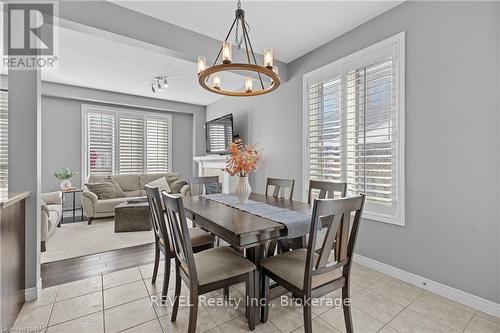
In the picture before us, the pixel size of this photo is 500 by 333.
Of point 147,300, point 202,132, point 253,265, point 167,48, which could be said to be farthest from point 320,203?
point 202,132

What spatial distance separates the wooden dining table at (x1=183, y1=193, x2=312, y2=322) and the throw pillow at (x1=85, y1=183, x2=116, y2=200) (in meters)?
3.56

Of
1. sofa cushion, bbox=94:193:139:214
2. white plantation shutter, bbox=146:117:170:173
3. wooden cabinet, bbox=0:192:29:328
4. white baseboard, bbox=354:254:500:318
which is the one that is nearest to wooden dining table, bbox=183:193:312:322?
white baseboard, bbox=354:254:500:318

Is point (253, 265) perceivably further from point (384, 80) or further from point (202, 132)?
point (202, 132)

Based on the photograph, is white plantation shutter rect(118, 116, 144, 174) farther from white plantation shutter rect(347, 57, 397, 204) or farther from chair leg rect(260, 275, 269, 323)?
chair leg rect(260, 275, 269, 323)

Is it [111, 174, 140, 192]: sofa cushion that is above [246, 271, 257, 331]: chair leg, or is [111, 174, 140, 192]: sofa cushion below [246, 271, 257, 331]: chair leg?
above

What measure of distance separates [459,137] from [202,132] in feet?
18.5

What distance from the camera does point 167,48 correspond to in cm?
272

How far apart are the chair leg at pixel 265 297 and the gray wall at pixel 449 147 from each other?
60.5 inches

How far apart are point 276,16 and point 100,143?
4.90 metres

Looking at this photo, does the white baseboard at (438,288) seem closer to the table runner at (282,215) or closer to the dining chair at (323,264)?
the dining chair at (323,264)

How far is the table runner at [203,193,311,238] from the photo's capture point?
5.24 feet


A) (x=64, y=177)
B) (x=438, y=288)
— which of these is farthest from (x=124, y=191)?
(x=438, y=288)

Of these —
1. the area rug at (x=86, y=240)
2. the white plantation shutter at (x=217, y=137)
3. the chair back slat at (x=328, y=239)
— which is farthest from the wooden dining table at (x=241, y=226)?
the white plantation shutter at (x=217, y=137)

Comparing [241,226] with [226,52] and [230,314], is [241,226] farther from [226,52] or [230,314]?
[226,52]
